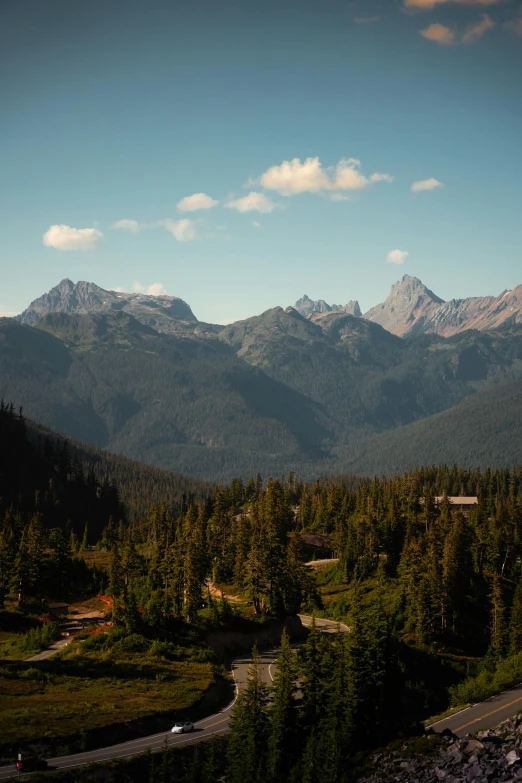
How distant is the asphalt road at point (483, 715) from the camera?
69562mm

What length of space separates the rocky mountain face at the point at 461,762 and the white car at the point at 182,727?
53.1 ft

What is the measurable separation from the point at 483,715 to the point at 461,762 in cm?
2293

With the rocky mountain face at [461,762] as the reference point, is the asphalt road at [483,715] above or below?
below

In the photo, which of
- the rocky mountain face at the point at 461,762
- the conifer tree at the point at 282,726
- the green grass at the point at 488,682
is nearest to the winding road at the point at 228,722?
the green grass at the point at 488,682

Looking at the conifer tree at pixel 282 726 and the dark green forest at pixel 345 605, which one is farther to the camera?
the dark green forest at pixel 345 605

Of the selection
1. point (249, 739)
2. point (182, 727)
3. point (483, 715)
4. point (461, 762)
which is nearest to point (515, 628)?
point (483, 715)

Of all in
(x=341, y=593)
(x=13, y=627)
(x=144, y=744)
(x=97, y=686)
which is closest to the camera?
(x=144, y=744)

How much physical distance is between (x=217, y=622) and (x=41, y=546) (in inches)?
1504

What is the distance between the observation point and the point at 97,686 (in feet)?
234

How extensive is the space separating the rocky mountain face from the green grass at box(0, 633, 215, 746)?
68.7 feet

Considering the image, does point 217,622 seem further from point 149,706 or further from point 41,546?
point 41,546

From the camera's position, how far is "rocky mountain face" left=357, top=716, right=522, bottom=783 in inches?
1951

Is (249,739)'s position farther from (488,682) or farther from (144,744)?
(488,682)

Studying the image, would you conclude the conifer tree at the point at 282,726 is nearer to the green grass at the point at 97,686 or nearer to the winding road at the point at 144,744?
the winding road at the point at 144,744
